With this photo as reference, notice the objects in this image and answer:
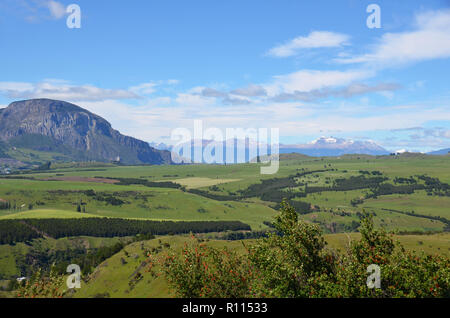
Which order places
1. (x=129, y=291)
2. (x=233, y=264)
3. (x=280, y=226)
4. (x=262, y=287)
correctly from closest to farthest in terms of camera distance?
1. (x=262, y=287)
2. (x=233, y=264)
3. (x=280, y=226)
4. (x=129, y=291)
